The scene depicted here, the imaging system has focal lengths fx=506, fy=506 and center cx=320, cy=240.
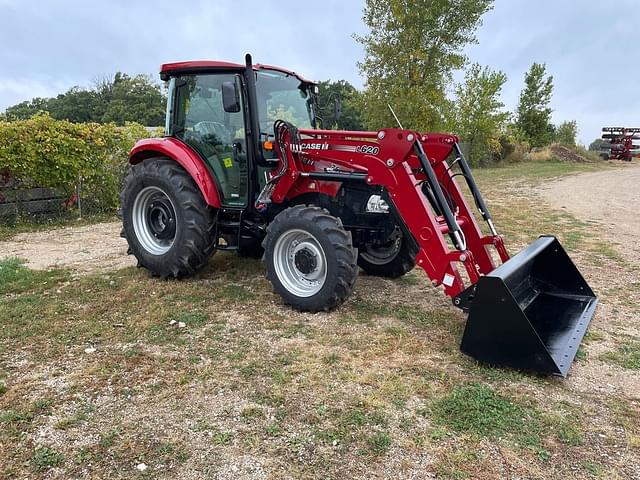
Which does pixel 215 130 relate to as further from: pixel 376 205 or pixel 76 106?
pixel 76 106

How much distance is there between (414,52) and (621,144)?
19.3 m

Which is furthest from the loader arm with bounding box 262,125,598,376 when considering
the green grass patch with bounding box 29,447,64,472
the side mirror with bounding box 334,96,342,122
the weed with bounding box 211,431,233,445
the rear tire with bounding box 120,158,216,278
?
the green grass patch with bounding box 29,447,64,472

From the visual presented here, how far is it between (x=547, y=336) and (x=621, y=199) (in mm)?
11641

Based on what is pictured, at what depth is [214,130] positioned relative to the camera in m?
5.29

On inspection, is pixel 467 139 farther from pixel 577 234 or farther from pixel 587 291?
pixel 587 291

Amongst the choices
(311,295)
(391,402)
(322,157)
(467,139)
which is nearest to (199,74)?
(322,157)

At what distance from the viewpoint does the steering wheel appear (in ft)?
17.1

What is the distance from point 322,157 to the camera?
190 inches

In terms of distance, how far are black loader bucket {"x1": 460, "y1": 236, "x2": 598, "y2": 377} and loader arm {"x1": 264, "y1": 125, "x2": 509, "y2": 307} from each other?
33cm

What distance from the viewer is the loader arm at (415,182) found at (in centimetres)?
405

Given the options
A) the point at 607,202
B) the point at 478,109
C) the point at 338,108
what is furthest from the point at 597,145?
the point at 338,108

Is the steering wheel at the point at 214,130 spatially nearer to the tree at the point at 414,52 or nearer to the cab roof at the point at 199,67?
the cab roof at the point at 199,67

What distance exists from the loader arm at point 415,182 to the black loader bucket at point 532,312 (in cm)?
33

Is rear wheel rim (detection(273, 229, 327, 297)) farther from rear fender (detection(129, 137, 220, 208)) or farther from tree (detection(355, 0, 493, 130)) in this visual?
tree (detection(355, 0, 493, 130))
